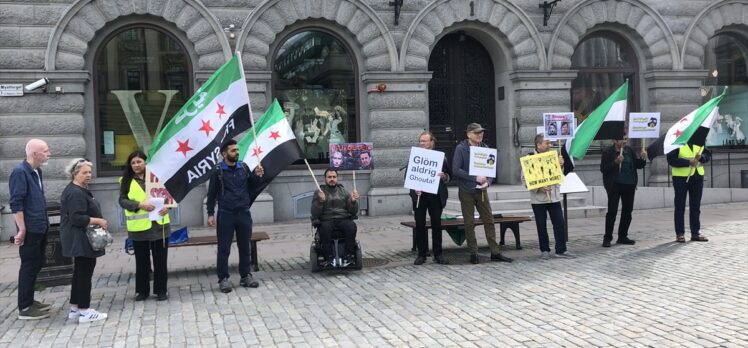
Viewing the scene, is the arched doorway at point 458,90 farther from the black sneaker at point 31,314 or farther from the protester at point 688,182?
the black sneaker at point 31,314

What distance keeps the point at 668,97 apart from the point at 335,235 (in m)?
11.9

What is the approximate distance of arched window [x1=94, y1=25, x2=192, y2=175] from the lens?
14.2m

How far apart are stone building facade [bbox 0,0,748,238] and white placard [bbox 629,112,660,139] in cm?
531

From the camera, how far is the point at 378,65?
15156mm

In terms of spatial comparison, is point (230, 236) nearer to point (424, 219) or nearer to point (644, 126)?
point (424, 219)

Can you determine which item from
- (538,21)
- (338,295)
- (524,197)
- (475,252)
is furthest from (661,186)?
(338,295)

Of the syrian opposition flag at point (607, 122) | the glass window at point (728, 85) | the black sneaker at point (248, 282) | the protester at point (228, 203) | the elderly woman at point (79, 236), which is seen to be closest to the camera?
the elderly woman at point (79, 236)

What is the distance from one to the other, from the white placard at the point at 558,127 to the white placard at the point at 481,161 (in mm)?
1924

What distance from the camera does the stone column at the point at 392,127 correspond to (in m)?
15.1

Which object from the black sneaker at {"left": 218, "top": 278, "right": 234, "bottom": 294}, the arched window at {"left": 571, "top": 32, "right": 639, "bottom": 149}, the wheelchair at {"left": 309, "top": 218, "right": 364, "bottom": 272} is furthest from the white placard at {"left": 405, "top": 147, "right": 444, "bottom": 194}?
the arched window at {"left": 571, "top": 32, "right": 639, "bottom": 149}

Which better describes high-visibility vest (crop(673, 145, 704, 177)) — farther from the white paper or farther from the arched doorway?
the white paper

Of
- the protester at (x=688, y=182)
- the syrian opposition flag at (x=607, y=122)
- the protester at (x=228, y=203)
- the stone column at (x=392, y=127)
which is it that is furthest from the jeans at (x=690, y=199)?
the protester at (x=228, y=203)

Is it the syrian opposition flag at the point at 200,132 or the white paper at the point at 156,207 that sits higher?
the syrian opposition flag at the point at 200,132

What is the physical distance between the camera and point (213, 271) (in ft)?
31.3
